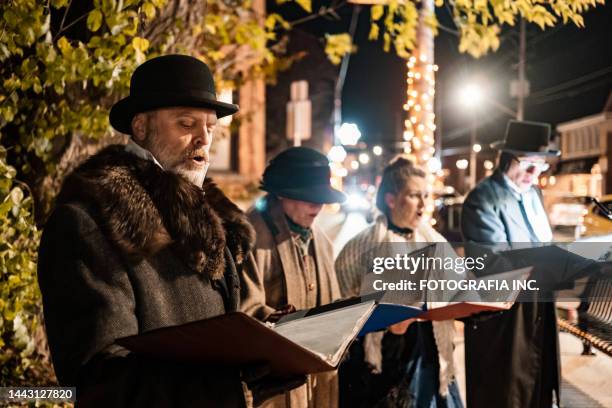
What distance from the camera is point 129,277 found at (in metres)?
2.11

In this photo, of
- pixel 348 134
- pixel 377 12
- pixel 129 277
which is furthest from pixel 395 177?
pixel 348 134

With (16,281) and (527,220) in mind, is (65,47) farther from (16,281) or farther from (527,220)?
(527,220)

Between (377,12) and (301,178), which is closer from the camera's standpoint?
(301,178)

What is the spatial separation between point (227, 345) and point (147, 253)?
1.79 ft

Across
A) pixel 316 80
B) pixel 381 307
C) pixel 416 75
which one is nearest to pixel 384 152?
pixel 316 80

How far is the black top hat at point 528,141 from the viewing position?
5.53 meters

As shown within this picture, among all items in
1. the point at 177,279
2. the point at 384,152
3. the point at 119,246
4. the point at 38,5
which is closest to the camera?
the point at 119,246

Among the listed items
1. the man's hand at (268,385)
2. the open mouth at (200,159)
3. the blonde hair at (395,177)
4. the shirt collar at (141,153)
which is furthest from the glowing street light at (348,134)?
the man's hand at (268,385)

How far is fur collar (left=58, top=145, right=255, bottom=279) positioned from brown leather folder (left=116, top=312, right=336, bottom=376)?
1.40 feet

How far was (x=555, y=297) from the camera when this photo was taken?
4453mm

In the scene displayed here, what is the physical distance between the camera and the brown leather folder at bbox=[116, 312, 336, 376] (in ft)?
5.49

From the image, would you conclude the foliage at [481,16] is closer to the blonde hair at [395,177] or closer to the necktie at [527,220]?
the necktie at [527,220]

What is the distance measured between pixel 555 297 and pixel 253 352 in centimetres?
323

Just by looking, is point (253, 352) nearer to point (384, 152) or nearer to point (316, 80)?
point (316, 80)
